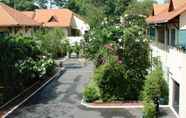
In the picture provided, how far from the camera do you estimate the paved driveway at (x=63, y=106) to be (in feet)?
76.6

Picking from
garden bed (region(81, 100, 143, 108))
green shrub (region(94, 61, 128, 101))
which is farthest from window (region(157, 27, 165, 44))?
garden bed (region(81, 100, 143, 108))

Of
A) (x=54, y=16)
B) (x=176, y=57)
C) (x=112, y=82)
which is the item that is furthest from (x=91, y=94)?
(x=54, y=16)

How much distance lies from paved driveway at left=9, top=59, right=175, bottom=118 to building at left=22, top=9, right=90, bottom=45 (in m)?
33.6

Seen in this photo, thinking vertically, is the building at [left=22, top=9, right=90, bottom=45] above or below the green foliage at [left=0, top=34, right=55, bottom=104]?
above

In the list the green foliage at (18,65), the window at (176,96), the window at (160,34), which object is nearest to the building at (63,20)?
the window at (160,34)

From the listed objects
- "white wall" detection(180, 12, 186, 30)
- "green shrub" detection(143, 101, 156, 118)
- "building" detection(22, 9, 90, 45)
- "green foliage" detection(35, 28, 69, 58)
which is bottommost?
"green shrub" detection(143, 101, 156, 118)

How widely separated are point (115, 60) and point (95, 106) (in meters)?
3.47

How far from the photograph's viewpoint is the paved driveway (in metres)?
23.3

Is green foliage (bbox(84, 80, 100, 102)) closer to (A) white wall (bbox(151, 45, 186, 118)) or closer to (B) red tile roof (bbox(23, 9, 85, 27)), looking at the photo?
(A) white wall (bbox(151, 45, 186, 118))

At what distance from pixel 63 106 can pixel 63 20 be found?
45314 mm

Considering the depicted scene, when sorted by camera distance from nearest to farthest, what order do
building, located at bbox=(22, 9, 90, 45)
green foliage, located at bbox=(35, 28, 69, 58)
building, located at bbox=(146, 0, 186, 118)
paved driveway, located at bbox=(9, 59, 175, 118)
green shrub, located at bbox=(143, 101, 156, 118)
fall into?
building, located at bbox=(146, 0, 186, 118) → green shrub, located at bbox=(143, 101, 156, 118) → paved driveway, located at bbox=(9, 59, 175, 118) → green foliage, located at bbox=(35, 28, 69, 58) → building, located at bbox=(22, 9, 90, 45)

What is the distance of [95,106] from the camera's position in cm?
2569

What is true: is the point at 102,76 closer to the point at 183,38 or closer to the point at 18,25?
the point at 183,38

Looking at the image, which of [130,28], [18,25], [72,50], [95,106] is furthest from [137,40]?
[72,50]
